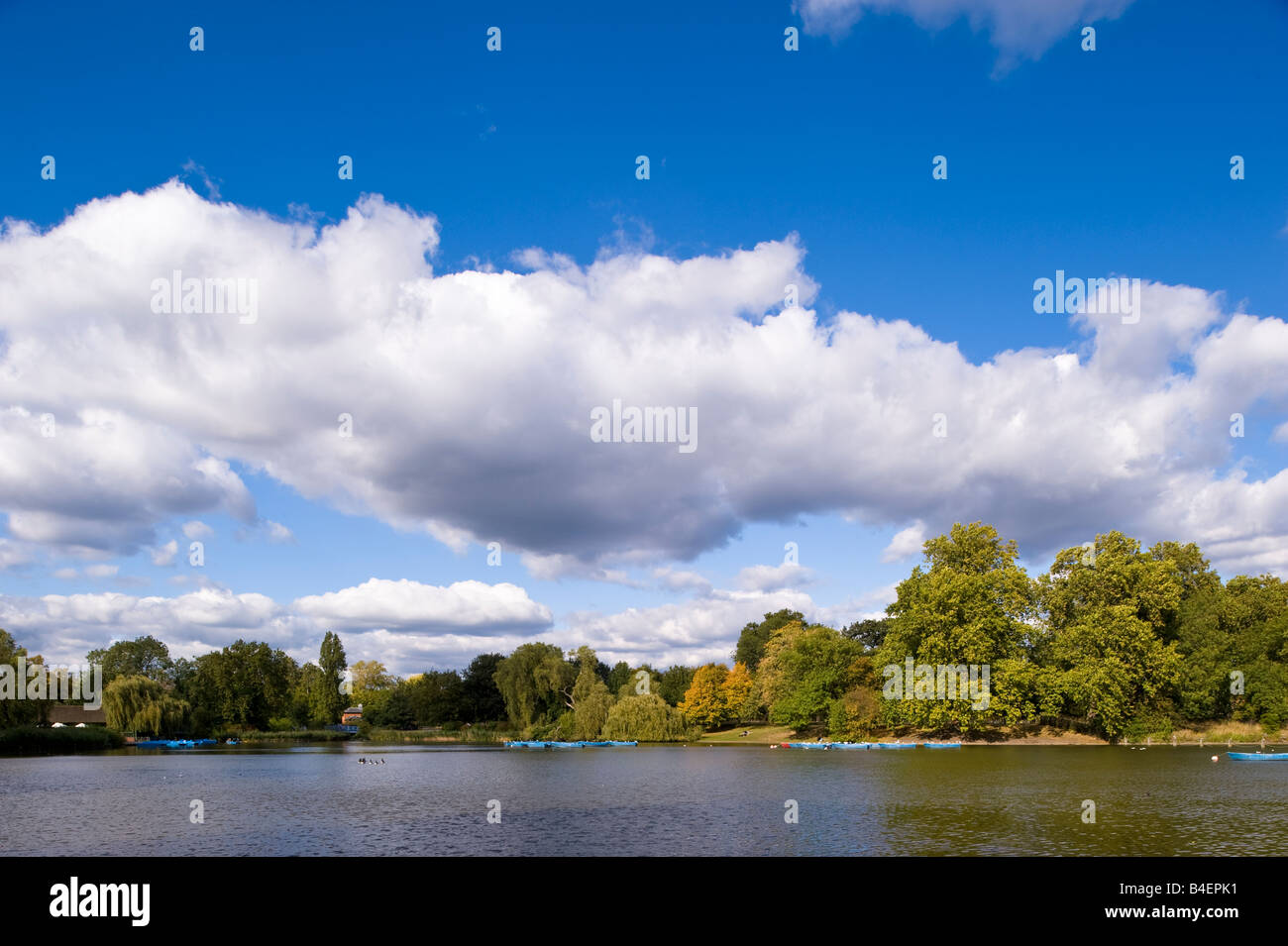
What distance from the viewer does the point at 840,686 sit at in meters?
86.4

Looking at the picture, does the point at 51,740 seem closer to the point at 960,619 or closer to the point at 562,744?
the point at 562,744

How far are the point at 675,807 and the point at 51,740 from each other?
73.8 metres

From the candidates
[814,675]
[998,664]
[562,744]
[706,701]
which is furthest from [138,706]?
[998,664]

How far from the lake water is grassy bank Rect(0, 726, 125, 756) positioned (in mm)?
17766

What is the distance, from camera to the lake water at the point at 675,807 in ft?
89.1

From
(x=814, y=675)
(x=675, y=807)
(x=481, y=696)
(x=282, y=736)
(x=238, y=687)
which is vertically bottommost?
(x=282, y=736)

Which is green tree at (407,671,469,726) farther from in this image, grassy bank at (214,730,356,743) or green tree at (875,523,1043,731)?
green tree at (875,523,1043,731)

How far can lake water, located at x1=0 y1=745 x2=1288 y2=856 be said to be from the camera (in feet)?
89.1

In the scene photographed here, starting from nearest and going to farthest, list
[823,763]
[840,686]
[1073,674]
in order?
[823,763] < [1073,674] < [840,686]

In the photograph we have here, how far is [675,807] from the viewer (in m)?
36.2
